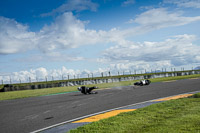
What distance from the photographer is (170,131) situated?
3.84m

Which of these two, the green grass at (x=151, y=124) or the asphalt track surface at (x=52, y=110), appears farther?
the asphalt track surface at (x=52, y=110)

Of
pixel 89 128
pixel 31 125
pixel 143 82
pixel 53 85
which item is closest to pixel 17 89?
pixel 53 85

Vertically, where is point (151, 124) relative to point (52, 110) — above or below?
above

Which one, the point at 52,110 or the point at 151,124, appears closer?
the point at 151,124

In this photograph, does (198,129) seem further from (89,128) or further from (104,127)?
(89,128)

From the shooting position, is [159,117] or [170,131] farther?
[159,117]

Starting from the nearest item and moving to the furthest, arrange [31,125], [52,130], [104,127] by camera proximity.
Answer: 1. [104,127]
2. [52,130]
3. [31,125]

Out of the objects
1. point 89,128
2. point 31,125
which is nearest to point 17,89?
point 31,125

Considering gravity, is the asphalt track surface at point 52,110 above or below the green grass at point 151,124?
below

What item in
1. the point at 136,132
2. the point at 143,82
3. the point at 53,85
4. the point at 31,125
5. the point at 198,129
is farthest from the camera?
the point at 53,85

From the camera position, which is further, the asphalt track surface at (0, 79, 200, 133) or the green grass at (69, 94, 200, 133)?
the asphalt track surface at (0, 79, 200, 133)

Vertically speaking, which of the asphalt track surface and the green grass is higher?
the green grass

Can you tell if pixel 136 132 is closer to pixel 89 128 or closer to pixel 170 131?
pixel 170 131

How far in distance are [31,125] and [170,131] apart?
13.0ft
